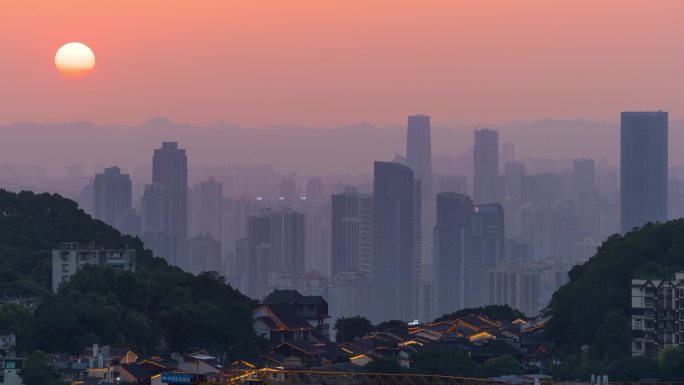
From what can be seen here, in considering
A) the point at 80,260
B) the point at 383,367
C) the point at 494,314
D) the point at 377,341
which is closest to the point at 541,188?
the point at 494,314

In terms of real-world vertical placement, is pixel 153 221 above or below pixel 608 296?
above

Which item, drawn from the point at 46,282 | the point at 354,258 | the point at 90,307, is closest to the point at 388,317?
the point at 354,258

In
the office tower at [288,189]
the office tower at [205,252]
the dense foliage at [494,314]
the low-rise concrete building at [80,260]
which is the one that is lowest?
the dense foliage at [494,314]

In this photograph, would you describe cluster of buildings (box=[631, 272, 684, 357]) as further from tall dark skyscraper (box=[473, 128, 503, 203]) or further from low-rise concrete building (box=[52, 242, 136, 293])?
tall dark skyscraper (box=[473, 128, 503, 203])

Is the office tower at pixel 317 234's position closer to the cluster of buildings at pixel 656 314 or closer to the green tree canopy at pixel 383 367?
the cluster of buildings at pixel 656 314

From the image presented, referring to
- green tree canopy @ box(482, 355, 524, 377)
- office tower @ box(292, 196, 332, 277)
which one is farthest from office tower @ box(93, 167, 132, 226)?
green tree canopy @ box(482, 355, 524, 377)


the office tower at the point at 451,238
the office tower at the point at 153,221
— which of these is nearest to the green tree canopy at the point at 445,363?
the office tower at the point at 153,221

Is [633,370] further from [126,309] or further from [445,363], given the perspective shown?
[126,309]
